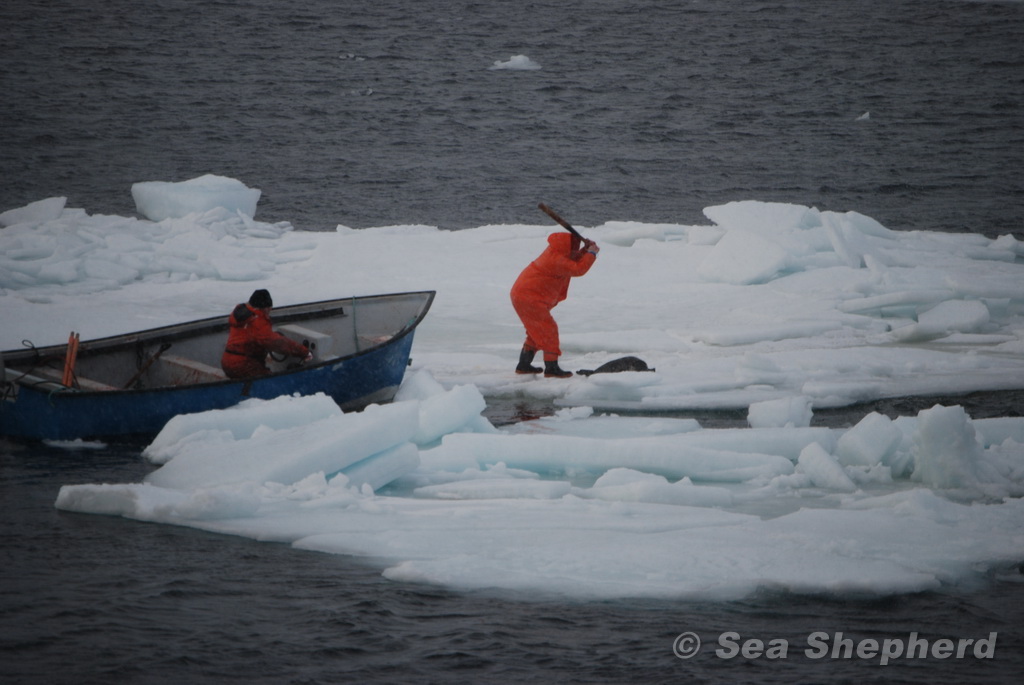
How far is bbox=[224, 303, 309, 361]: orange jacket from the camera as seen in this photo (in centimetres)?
920

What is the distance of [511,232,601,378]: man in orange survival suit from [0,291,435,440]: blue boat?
88 cm

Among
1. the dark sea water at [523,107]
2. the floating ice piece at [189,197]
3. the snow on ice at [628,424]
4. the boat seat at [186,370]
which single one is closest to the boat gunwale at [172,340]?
the boat seat at [186,370]

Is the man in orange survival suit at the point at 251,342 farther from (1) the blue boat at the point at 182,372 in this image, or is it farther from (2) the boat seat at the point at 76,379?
(2) the boat seat at the point at 76,379

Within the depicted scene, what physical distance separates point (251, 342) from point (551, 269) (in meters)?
2.64

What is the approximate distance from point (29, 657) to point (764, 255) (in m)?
10.4

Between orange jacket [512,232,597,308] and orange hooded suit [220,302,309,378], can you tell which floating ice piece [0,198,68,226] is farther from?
orange jacket [512,232,597,308]

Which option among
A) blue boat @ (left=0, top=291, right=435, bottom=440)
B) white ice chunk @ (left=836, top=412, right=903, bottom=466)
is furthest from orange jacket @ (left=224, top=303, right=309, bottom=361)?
white ice chunk @ (left=836, top=412, right=903, bottom=466)

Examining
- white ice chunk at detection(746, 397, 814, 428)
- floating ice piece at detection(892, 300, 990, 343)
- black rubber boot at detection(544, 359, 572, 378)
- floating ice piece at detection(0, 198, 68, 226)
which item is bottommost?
white ice chunk at detection(746, 397, 814, 428)

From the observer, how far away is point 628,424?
359 inches

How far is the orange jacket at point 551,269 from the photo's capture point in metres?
10.4

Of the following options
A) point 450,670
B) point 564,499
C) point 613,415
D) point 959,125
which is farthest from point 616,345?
point 959,125

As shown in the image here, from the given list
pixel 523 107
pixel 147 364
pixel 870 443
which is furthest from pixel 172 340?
pixel 523 107

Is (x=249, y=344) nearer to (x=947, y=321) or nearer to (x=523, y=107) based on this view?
(x=947, y=321)

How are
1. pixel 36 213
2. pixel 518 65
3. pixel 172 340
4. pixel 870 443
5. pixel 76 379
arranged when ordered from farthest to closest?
pixel 518 65 < pixel 36 213 < pixel 172 340 < pixel 76 379 < pixel 870 443
